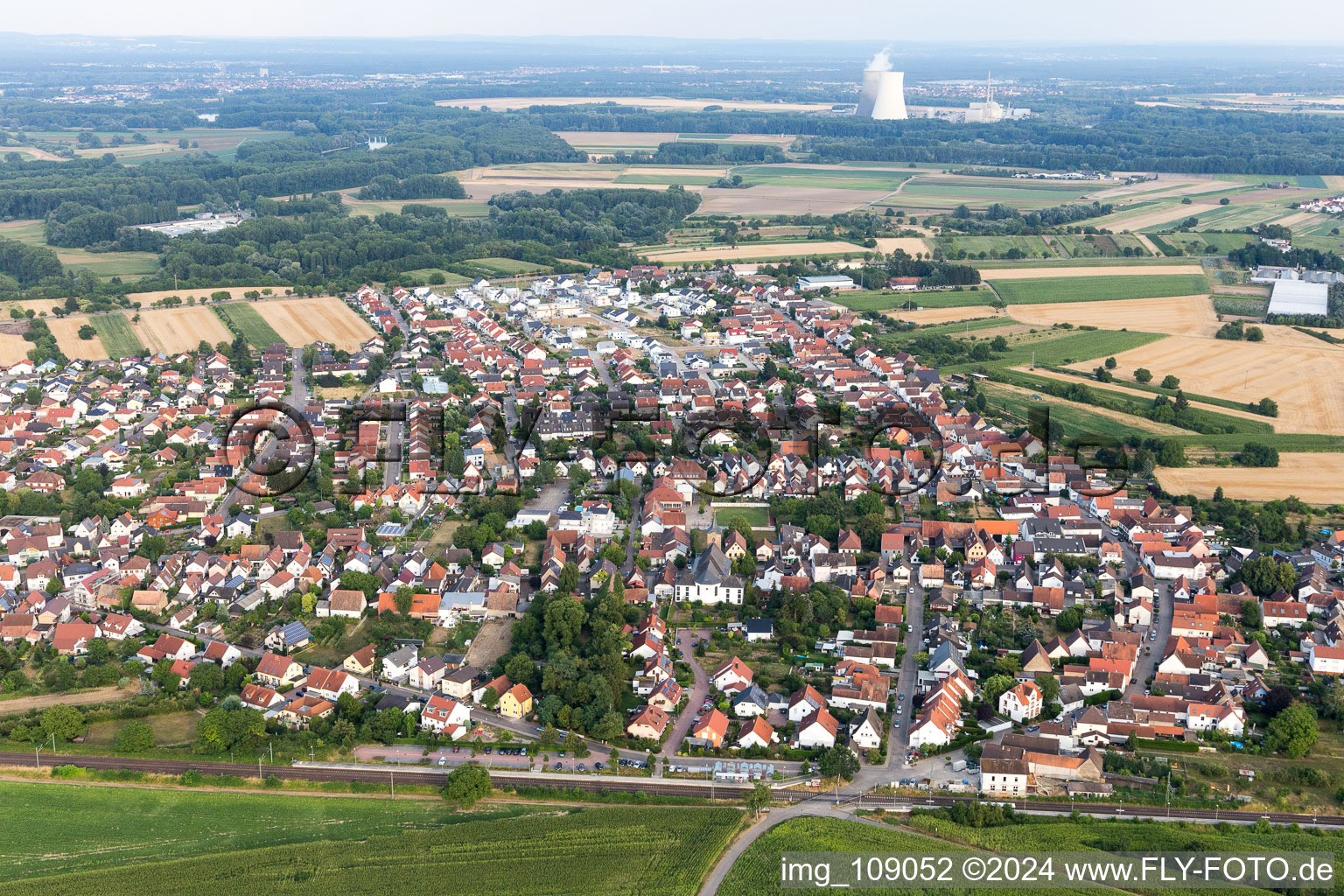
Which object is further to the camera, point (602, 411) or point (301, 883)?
point (602, 411)

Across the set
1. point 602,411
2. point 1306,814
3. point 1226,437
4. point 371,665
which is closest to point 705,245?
point 602,411

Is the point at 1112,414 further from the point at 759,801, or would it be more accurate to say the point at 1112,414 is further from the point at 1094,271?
the point at 759,801

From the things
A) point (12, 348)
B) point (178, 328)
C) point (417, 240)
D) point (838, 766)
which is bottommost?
point (838, 766)

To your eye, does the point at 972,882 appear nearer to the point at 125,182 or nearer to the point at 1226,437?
the point at 1226,437

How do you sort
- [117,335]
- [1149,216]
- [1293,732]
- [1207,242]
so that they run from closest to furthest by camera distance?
[1293,732], [117,335], [1207,242], [1149,216]

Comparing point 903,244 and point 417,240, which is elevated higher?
point 903,244

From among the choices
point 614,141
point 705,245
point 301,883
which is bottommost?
point 301,883

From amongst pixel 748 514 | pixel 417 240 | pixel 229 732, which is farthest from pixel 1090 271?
pixel 229 732

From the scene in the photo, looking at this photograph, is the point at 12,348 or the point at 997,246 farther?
the point at 997,246
